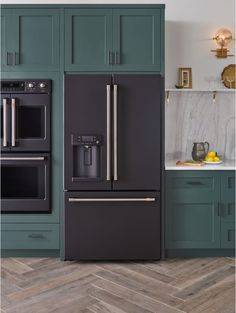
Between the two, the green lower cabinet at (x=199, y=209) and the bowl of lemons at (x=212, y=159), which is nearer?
the green lower cabinet at (x=199, y=209)

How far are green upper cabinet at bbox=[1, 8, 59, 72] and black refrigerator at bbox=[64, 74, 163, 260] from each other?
306 mm

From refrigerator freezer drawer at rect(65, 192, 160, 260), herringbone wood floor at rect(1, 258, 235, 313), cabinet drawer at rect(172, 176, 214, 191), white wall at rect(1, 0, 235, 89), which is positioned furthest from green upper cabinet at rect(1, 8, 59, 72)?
herringbone wood floor at rect(1, 258, 235, 313)

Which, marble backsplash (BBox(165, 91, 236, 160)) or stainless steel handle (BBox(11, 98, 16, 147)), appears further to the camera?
marble backsplash (BBox(165, 91, 236, 160))

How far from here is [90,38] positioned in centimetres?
323

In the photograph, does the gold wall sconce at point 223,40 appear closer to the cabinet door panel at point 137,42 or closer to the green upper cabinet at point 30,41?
the cabinet door panel at point 137,42

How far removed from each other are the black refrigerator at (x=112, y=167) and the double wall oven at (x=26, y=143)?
195mm

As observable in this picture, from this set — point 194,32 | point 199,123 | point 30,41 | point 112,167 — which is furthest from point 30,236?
point 194,32

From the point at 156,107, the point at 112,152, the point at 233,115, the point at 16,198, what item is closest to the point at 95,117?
the point at 112,152

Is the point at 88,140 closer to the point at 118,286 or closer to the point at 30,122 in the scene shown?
the point at 30,122

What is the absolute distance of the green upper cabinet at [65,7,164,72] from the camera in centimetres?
322

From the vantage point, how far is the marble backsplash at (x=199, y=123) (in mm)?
3811

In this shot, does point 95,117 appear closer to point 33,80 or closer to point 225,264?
point 33,80

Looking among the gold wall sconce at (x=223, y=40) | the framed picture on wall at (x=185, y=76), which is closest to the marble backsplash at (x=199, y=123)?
the framed picture on wall at (x=185, y=76)

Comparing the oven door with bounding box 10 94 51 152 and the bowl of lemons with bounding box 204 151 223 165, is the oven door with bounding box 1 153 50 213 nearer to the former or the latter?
the oven door with bounding box 10 94 51 152
